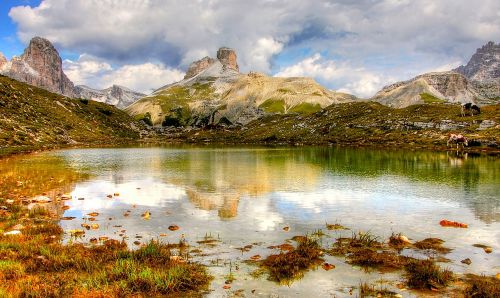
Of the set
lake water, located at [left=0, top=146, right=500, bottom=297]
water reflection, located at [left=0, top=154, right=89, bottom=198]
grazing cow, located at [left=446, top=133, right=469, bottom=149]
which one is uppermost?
grazing cow, located at [left=446, top=133, right=469, bottom=149]

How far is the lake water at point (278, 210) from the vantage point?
24156 mm

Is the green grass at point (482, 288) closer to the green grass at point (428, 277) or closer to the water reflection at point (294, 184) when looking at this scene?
the green grass at point (428, 277)

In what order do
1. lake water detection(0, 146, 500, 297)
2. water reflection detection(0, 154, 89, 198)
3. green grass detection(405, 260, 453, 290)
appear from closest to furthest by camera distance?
green grass detection(405, 260, 453, 290)
lake water detection(0, 146, 500, 297)
water reflection detection(0, 154, 89, 198)

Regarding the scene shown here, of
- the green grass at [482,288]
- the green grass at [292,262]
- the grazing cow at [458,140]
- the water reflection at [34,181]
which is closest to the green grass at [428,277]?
the green grass at [482,288]

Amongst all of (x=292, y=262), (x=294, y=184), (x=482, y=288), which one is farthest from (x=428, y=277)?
(x=294, y=184)

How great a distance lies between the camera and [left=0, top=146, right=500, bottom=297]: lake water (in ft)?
79.3

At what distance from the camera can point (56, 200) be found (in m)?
47.0

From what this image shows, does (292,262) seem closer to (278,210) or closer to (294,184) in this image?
(278,210)

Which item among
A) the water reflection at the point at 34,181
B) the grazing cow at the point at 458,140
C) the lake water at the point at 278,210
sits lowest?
the lake water at the point at 278,210

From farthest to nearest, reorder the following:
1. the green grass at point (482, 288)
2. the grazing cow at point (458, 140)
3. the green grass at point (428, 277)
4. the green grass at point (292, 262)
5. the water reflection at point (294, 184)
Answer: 1. the grazing cow at point (458, 140)
2. the water reflection at point (294, 184)
3. the green grass at point (292, 262)
4. the green grass at point (428, 277)
5. the green grass at point (482, 288)

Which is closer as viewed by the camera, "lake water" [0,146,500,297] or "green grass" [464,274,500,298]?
"green grass" [464,274,500,298]

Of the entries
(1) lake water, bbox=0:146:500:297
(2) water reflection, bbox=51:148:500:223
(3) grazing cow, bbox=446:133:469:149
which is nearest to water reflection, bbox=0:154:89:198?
(1) lake water, bbox=0:146:500:297

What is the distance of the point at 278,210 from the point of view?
1663 inches

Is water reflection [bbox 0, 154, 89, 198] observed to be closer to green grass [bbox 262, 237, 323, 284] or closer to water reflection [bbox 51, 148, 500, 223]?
water reflection [bbox 51, 148, 500, 223]
